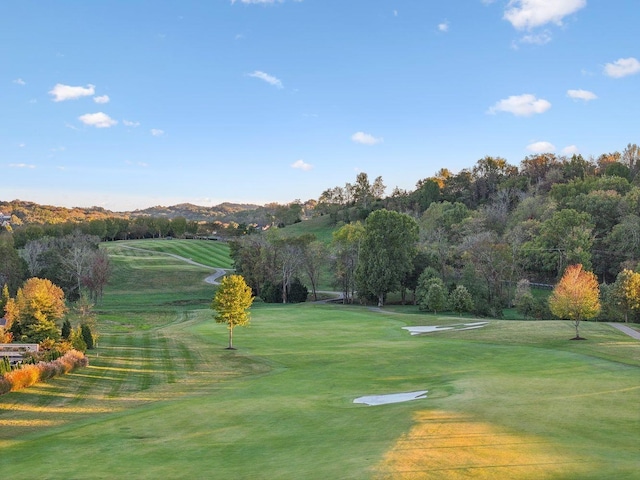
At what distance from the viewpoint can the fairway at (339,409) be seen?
37.2 ft

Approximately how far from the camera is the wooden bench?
29.1 metres

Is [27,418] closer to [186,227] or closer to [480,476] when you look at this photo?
[480,476]

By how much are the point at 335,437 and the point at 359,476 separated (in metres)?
4.42

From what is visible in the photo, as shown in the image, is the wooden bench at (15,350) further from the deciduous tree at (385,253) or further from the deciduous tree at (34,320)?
the deciduous tree at (385,253)

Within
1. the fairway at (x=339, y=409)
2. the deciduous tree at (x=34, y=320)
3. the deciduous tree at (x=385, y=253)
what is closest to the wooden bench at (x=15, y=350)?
the fairway at (x=339, y=409)

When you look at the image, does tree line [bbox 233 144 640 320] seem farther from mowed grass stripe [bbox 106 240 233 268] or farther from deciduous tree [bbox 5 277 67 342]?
deciduous tree [bbox 5 277 67 342]

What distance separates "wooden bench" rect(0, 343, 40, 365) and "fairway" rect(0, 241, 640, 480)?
12.9 feet

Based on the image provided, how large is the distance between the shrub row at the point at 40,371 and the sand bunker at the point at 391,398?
52.7ft

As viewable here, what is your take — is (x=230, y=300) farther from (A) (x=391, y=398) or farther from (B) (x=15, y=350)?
(A) (x=391, y=398)

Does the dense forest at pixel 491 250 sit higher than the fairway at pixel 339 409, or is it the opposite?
the dense forest at pixel 491 250

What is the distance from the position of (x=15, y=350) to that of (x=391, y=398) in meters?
24.8

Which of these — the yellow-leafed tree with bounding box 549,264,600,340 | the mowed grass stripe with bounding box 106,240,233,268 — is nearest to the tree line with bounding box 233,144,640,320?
the yellow-leafed tree with bounding box 549,264,600,340

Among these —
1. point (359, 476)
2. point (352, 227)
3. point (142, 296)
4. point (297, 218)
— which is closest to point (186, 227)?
point (297, 218)

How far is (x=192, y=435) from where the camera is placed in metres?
15.5
